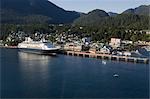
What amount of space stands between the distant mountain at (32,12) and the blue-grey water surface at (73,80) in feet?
51.8

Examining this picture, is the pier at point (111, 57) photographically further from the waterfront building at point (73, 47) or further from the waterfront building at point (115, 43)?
the waterfront building at point (115, 43)

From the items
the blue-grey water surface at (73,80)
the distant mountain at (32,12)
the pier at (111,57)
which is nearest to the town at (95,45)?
the pier at (111,57)

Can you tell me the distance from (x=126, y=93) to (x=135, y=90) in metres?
0.32

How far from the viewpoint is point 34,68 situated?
856 centimetres

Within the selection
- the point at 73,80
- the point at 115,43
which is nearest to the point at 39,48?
the point at 115,43

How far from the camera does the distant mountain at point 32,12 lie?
2697cm

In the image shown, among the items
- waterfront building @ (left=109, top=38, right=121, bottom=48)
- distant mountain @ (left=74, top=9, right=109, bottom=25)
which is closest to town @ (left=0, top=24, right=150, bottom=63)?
waterfront building @ (left=109, top=38, right=121, bottom=48)

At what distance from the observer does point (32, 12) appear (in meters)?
31.5

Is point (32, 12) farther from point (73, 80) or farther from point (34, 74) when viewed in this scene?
point (73, 80)

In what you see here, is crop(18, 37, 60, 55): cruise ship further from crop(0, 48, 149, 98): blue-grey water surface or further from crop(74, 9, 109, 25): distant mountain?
crop(74, 9, 109, 25): distant mountain

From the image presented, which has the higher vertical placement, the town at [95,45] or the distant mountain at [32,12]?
the distant mountain at [32,12]

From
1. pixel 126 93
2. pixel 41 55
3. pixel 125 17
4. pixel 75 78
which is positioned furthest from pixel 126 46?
pixel 125 17

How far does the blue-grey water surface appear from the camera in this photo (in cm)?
597

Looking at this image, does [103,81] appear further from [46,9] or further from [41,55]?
[46,9]
